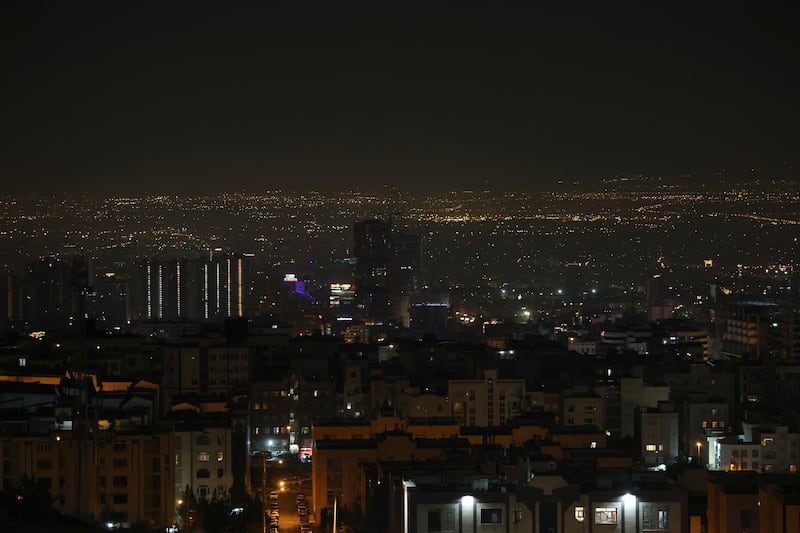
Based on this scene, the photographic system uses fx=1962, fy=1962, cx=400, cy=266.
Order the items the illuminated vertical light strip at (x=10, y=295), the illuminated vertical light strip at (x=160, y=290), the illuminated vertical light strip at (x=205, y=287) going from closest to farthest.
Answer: the illuminated vertical light strip at (x=10, y=295) < the illuminated vertical light strip at (x=160, y=290) < the illuminated vertical light strip at (x=205, y=287)

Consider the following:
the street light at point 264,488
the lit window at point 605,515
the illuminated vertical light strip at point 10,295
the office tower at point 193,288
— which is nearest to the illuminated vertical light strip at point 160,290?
the office tower at point 193,288

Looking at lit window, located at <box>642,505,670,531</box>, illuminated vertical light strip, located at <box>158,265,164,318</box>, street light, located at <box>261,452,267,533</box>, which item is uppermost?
illuminated vertical light strip, located at <box>158,265,164,318</box>

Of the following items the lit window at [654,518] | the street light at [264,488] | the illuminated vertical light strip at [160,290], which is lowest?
the street light at [264,488]

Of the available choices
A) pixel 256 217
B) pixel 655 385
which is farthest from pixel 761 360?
pixel 256 217

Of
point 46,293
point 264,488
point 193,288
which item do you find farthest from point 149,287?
point 264,488

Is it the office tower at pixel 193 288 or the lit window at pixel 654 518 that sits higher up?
the office tower at pixel 193 288

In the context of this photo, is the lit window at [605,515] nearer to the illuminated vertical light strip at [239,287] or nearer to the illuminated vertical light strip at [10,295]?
the illuminated vertical light strip at [10,295]

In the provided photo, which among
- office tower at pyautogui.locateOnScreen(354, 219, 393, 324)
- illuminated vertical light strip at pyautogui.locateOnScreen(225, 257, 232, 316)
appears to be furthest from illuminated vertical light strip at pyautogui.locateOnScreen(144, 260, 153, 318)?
office tower at pyautogui.locateOnScreen(354, 219, 393, 324)

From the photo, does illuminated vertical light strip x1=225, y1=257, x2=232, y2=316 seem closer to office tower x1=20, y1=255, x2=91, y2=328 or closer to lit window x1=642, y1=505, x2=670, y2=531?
office tower x1=20, y1=255, x2=91, y2=328

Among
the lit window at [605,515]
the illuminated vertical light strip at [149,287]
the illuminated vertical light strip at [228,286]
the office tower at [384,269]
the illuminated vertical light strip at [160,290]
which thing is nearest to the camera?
the lit window at [605,515]

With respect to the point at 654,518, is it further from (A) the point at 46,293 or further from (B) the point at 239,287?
(B) the point at 239,287

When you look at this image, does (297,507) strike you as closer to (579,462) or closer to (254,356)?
(579,462)
